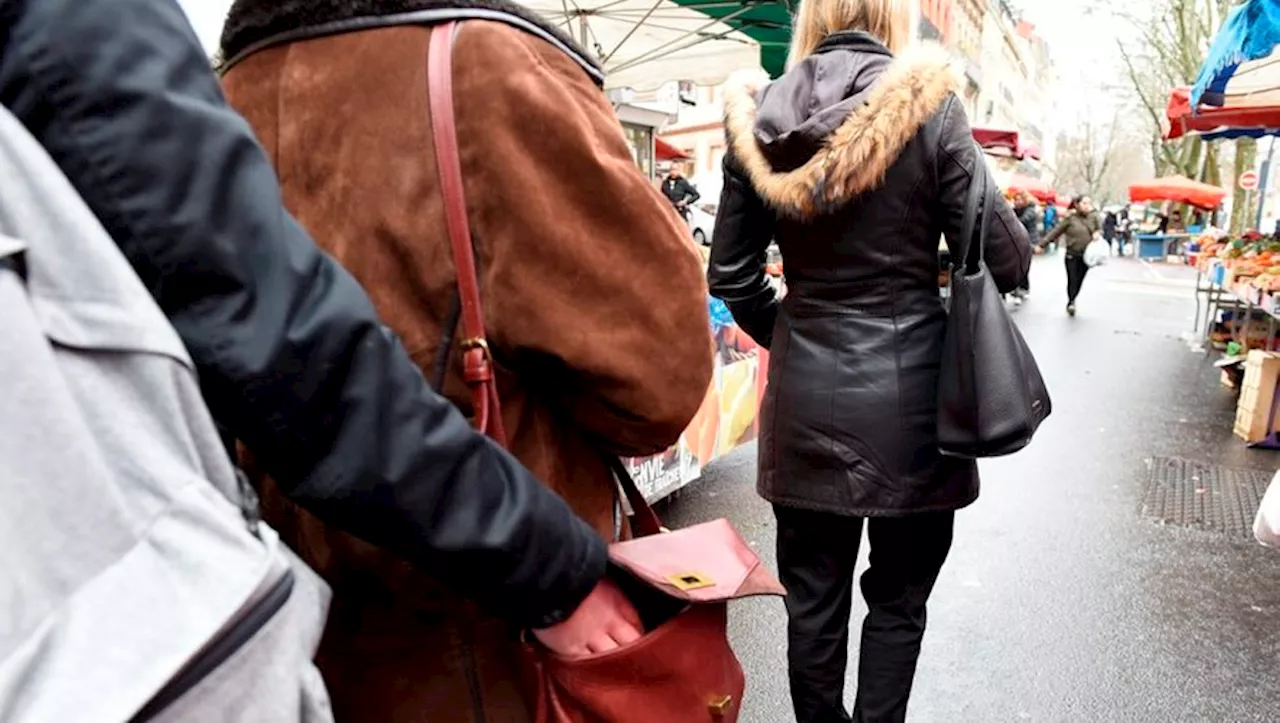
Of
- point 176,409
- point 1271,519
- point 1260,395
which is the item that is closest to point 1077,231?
point 1260,395

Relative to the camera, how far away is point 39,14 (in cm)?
71

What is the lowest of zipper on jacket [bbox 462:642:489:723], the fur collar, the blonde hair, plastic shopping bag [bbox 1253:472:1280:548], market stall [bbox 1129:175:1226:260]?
market stall [bbox 1129:175:1226:260]

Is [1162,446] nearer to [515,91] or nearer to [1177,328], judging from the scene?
[515,91]

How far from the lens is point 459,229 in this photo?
3.44 feet

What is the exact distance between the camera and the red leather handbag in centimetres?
105

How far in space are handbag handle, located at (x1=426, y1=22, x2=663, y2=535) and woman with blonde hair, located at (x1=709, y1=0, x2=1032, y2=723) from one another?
114 centimetres

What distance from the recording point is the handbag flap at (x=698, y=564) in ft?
3.71

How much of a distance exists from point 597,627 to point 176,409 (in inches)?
23.3

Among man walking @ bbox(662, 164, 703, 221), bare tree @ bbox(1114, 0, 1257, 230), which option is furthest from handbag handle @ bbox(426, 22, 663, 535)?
bare tree @ bbox(1114, 0, 1257, 230)

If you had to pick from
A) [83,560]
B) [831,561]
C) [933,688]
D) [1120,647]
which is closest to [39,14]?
[83,560]

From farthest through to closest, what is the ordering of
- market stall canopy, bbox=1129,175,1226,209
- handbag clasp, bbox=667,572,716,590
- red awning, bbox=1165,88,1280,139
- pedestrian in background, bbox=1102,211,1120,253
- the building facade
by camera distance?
pedestrian in background, bbox=1102,211,1120,253 < the building facade < market stall canopy, bbox=1129,175,1226,209 < red awning, bbox=1165,88,1280,139 < handbag clasp, bbox=667,572,716,590

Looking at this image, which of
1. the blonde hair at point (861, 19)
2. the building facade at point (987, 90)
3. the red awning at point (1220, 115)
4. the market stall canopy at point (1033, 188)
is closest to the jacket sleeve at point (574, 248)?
the blonde hair at point (861, 19)

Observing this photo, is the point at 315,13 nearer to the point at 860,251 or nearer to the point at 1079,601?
the point at 860,251

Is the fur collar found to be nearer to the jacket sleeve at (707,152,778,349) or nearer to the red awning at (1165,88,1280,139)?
the jacket sleeve at (707,152,778,349)
